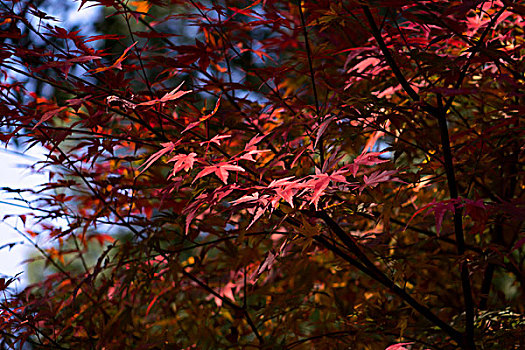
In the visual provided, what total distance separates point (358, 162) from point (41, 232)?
1.30m

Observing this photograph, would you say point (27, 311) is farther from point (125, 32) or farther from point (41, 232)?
point (125, 32)

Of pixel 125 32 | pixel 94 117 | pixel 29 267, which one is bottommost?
pixel 94 117

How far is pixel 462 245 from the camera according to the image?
42.9 inches

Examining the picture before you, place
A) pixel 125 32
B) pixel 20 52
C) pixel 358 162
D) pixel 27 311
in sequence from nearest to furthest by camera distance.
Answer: pixel 358 162 < pixel 20 52 < pixel 27 311 < pixel 125 32

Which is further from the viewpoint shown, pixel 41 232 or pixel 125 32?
pixel 125 32

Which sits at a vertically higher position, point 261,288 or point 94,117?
point 94,117

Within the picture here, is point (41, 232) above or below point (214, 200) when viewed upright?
above

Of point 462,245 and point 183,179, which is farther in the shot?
point 462,245

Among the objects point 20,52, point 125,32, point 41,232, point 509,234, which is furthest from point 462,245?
point 125,32

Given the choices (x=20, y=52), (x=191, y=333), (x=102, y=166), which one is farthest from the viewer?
(x=102, y=166)

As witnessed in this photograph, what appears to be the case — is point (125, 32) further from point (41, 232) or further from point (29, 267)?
point (29, 267)

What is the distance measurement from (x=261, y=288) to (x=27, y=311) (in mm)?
617

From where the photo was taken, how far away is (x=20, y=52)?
96 centimetres

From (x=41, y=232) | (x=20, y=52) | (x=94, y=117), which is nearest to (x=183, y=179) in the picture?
(x=94, y=117)
